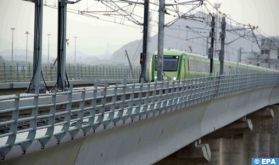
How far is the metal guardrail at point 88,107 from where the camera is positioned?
11844 mm

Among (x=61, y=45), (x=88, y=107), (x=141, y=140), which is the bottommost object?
(x=141, y=140)

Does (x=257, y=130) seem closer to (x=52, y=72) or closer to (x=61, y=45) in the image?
(x=52, y=72)

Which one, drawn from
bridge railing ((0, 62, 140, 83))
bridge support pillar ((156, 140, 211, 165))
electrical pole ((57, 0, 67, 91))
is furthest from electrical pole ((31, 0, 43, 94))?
bridge support pillar ((156, 140, 211, 165))

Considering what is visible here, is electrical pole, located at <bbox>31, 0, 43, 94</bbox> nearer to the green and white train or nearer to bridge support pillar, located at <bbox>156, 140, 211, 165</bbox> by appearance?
bridge support pillar, located at <bbox>156, 140, 211, 165</bbox>

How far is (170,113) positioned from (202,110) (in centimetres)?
775

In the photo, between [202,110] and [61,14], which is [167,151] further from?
[202,110]

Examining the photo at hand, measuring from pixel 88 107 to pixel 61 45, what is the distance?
6.54 metres

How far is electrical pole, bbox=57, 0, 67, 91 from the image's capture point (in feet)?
69.1

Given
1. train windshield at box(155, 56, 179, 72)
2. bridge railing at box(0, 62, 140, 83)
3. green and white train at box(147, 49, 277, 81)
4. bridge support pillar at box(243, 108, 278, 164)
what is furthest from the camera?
bridge support pillar at box(243, 108, 278, 164)

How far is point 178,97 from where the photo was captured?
26.1 m

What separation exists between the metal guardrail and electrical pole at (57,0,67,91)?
2.86 feet

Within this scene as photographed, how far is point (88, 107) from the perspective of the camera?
1539 centimetres

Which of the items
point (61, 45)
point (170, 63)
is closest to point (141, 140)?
point (61, 45)

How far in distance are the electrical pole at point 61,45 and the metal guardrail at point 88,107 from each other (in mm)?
870
